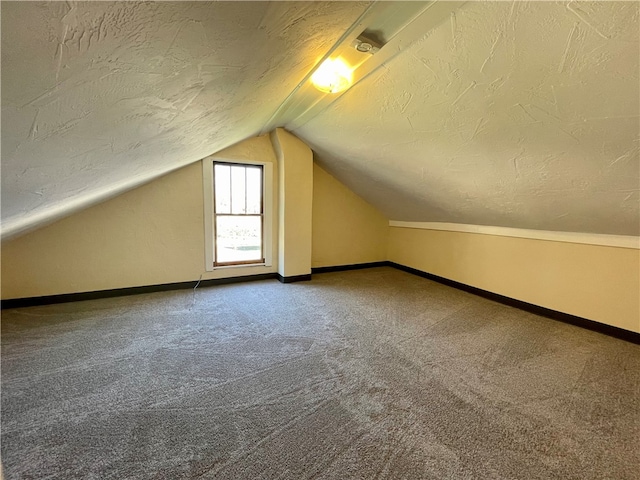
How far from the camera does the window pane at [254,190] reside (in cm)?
404

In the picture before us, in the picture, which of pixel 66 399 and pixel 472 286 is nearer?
pixel 66 399

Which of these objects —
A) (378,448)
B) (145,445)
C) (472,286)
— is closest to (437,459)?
(378,448)

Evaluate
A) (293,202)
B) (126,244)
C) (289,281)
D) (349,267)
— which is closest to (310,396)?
(289,281)

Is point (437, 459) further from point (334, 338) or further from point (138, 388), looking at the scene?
point (138, 388)

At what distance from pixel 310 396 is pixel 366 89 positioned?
7.20ft

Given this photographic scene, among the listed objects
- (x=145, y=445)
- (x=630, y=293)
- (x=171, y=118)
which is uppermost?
(x=171, y=118)

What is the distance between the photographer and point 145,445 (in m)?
1.30

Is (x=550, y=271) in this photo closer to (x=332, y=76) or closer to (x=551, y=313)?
(x=551, y=313)

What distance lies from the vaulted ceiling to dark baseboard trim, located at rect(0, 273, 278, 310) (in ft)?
6.47

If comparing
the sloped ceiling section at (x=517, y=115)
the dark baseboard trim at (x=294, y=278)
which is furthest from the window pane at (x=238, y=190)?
the sloped ceiling section at (x=517, y=115)

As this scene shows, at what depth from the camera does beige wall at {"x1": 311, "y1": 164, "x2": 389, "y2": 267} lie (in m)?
4.68

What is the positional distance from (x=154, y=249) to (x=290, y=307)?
6.46 ft

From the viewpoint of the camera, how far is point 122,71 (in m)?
0.77

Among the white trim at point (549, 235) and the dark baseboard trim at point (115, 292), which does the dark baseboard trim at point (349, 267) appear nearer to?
the dark baseboard trim at point (115, 292)
